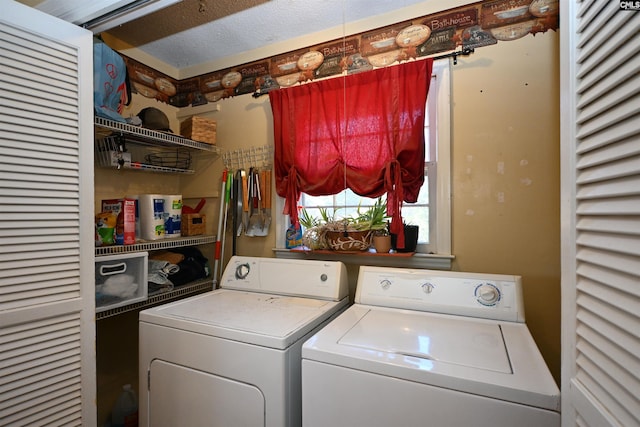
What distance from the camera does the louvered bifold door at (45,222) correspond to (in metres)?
A: 1.09

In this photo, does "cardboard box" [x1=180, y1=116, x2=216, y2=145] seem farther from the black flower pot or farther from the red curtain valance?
the black flower pot

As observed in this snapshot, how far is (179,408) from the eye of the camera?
4.46 feet

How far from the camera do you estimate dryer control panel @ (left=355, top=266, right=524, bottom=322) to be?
136cm

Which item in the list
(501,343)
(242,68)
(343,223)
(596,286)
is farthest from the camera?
(242,68)

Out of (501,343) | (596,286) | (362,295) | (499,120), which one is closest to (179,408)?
(362,295)

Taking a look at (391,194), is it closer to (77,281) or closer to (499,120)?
(499,120)

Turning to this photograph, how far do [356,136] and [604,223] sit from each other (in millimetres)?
1345

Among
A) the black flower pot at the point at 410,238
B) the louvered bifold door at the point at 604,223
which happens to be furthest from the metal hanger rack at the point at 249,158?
the louvered bifold door at the point at 604,223

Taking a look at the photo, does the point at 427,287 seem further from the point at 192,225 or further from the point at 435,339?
the point at 192,225

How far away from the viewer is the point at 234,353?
1240 millimetres

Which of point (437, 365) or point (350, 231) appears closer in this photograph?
point (437, 365)

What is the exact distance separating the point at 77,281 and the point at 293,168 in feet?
4.06

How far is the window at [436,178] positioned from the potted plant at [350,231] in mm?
155

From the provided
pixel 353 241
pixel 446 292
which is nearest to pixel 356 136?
pixel 353 241
